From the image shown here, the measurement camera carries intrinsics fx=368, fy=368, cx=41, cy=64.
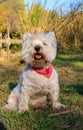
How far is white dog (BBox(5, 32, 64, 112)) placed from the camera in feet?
16.6

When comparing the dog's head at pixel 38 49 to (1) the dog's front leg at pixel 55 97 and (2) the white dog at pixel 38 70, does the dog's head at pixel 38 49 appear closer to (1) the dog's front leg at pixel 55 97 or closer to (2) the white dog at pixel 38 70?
(2) the white dog at pixel 38 70

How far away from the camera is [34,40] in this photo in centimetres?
505

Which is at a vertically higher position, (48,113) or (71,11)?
(71,11)

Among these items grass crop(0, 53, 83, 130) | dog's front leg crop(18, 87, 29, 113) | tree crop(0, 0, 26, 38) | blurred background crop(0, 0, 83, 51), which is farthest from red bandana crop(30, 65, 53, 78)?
tree crop(0, 0, 26, 38)

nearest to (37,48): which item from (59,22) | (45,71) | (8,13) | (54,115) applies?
(45,71)

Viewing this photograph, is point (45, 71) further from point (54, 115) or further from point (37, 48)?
point (54, 115)

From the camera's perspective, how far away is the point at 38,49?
501cm

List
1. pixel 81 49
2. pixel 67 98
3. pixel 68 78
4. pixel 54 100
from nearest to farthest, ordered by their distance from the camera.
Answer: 1. pixel 54 100
2. pixel 67 98
3. pixel 68 78
4. pixel 81 49

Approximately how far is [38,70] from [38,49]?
453 mm

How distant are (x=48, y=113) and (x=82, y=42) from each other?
10.1 metres

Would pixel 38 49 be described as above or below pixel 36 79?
above

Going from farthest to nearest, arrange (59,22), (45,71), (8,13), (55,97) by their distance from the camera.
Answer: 1. (8,13)
2. (59,22)
3. (55,97)
4. (45,71)

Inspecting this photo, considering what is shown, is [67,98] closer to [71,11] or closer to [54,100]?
[54,100]

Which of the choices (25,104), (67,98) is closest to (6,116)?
(25,104)
